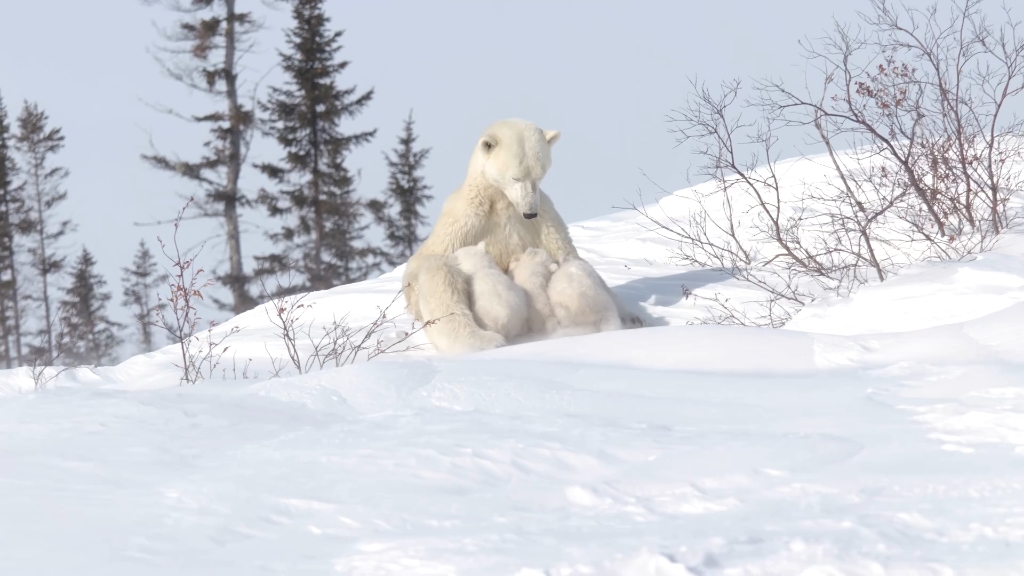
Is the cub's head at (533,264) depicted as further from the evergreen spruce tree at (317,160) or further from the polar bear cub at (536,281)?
the evergreen spruce tree at (317,160)

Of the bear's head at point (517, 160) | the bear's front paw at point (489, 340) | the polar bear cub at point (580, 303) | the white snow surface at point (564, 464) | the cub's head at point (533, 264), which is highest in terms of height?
the bear's head at point (517, 160)

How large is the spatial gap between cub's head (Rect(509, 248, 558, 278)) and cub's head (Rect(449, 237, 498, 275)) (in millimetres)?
164

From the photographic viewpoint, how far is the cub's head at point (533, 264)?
5598mm

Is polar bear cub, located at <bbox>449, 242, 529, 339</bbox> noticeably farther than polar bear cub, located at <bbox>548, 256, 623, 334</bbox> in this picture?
No

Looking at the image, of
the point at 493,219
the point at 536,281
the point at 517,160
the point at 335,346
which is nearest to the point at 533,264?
the point at 536,281

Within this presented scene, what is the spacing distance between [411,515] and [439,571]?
331 mm

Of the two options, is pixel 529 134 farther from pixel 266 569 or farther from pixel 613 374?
pixel 266 569

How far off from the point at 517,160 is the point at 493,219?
0.41m

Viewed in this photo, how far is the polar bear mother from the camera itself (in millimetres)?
5359

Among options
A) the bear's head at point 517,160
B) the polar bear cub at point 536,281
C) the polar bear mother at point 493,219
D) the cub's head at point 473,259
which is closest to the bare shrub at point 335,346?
Result: the polar bear mother at point 493,219

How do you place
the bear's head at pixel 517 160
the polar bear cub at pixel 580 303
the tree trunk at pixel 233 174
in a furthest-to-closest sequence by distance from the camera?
the tree trunk at pixel 233 174, the bear's head at pixel 517 160, the polar bear cub at pixel 580 303

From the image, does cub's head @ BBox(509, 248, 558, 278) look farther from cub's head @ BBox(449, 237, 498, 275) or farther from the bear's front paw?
the bear's front paw

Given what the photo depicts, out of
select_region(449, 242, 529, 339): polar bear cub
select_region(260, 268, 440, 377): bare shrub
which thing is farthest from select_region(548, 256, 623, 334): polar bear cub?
select_region(260, 268, 440, 377): bare shrub

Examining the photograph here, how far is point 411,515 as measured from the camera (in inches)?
91.5
